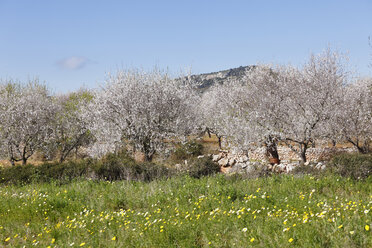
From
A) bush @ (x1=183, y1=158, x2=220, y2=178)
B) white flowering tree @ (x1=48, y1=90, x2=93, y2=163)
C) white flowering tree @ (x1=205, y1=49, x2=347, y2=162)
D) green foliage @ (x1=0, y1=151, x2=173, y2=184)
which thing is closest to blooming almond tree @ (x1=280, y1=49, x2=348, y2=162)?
white flowering tree @ (x1=205, y1=49, x2=347, y2=162)

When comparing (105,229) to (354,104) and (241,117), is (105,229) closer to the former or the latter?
(241,117)

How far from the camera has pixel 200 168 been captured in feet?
43.5

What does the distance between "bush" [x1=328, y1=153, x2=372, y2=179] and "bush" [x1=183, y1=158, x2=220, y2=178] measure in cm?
455

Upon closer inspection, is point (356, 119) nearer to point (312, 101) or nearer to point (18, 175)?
point (312, 101)

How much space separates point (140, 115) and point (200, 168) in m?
6.48

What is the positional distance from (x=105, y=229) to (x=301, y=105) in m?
16.0

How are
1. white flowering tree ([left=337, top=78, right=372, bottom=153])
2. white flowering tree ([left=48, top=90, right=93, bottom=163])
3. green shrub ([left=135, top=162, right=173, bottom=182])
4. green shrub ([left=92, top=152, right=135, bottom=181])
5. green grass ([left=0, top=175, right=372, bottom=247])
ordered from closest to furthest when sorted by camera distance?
green grass ([left=0, top=175, right=372, bottom=247])
green shrub ([left=135, top=162, right=173, bottom=182])
green shrub ([left=92, top=152, right=135, bottom=181])
white flowering tree ([left=337, top=78, right=372, bottom=153])
white flowering tree ([left=48, top=90, right=93, bottom=163])

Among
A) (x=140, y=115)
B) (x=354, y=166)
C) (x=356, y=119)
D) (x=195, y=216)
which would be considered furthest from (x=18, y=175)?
(x=356, y=119)

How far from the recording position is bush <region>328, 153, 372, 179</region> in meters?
10.0

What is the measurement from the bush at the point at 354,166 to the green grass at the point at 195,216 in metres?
0.71

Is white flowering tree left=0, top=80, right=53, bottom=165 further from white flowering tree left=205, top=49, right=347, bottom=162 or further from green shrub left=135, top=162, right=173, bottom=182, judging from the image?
white flowering tree left=205, top=49, right=347, bottom=162

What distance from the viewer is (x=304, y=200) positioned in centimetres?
700

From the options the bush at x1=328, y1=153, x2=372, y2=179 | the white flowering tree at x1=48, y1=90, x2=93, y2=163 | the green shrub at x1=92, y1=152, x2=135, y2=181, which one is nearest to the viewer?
the bush at x1=328, y1=153, x2=372, y2=179

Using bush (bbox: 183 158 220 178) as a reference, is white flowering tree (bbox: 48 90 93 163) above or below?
above
